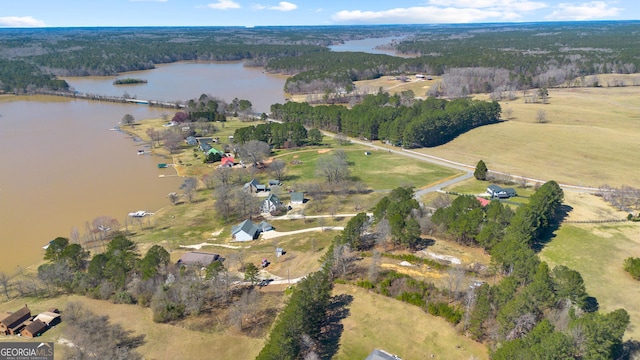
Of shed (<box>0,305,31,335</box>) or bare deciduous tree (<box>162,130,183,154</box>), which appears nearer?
shed (<box>0,305,31,335</box>)

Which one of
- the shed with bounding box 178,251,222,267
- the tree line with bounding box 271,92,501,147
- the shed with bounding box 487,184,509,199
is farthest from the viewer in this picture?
the tree line with bounding box 271,92,501,147

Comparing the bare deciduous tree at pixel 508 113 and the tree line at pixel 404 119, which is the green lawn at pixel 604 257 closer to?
the tree line at pixel 404 119

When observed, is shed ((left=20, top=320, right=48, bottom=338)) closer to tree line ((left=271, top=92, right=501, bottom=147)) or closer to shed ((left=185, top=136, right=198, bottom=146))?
shed ((left=185, top=136, right=198, bottom=146))

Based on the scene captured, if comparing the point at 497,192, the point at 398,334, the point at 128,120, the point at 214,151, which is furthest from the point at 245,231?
the point at 128,120

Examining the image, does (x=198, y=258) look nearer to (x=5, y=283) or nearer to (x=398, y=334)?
(x=5, y=283)

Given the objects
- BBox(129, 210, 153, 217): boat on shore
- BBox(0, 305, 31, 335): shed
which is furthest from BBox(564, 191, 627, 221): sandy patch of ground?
BBox(0, 305, 31, 335): shed

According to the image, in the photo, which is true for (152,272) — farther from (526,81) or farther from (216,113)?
(526,81)
